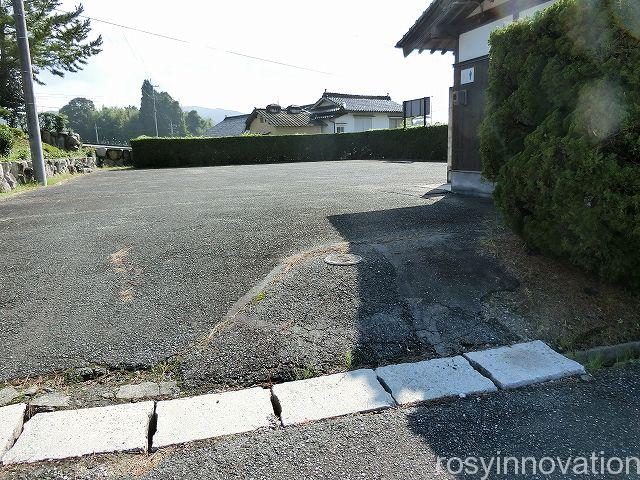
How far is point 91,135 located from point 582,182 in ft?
232

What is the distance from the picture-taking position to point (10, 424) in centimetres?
204

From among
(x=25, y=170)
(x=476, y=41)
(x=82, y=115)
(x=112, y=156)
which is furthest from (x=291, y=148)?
(x=82, y=115)

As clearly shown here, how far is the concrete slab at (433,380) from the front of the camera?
226cm

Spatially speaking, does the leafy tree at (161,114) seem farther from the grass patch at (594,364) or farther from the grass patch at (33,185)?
the grass patch at (594,364)

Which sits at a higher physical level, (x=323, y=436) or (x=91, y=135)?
(x=91, y=135)

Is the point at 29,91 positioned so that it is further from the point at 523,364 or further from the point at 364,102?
the point at 364,102

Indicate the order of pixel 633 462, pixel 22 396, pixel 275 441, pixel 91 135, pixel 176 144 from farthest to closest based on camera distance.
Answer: pixel 91 135 → pixel 176 144 → pixel 22 396 → pixel 275 441 → pixel 633 462

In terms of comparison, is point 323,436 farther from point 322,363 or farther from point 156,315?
point 156,315

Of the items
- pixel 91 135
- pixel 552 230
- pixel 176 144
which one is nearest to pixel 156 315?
pixel 552 230

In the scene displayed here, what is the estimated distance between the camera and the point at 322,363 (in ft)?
8.42

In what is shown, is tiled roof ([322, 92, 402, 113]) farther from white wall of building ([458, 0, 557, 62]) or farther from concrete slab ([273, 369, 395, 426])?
concrete slab ([273, 369, 395, 426])

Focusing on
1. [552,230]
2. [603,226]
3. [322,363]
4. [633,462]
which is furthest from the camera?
[552,230]

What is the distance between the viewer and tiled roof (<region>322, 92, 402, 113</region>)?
33375 mm

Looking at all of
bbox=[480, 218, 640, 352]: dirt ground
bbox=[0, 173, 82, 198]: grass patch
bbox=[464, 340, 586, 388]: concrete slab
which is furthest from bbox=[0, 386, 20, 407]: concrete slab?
bbox=[0, 173, 82, 198]: grass patch
